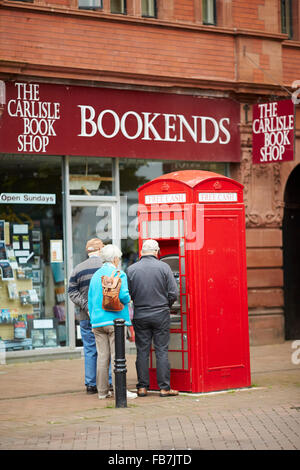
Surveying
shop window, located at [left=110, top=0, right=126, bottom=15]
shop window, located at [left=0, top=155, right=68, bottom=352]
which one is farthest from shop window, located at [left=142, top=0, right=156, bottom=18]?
shop window, located at [left=0, top=155, right=68, bottom=352]

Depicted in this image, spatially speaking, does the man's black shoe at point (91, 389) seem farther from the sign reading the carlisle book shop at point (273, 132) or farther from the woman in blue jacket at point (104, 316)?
the sign reading the carlisle book shop at point (273, 132)

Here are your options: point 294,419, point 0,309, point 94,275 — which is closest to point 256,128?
point 0,309

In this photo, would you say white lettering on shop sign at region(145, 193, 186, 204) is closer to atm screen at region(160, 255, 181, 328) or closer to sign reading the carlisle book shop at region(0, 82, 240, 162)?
atm screen at region(160, 255, 181, 328)

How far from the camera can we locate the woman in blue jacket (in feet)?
33.6

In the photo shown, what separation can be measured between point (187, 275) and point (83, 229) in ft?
15.3

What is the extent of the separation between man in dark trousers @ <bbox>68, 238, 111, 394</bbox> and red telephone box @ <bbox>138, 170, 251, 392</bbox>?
731 millimetres

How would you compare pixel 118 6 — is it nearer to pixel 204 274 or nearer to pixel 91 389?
pixel 204 274

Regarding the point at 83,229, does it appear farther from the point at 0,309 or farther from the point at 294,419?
the point at 294,419

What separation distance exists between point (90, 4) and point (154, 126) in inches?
92.3

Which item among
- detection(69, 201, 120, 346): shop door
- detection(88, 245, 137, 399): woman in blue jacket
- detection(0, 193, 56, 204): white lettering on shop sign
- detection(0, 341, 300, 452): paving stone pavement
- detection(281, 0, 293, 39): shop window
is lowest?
detection(0, 341, 300, 452): paving stone pavement

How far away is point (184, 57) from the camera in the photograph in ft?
51.5

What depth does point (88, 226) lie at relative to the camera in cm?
1491

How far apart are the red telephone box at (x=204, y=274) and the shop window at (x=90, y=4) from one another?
5.13m

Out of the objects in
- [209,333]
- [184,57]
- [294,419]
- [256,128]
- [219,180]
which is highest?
[184,57]
